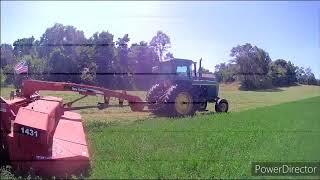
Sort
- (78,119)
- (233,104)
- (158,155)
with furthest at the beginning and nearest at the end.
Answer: (233,104) → (78,119) → (158,155)

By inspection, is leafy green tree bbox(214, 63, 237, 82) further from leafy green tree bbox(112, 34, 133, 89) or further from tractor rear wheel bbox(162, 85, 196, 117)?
leafy green tree bbox(112, 34, 133, 89)

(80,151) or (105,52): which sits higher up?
(105,52)

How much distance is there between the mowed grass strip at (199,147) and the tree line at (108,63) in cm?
216

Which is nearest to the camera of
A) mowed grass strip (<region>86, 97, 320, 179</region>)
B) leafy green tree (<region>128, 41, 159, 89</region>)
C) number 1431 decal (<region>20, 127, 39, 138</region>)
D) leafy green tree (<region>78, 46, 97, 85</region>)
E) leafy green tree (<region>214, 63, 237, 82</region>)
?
number 1431 decal (<region>20, 127, 39, 138</region>)

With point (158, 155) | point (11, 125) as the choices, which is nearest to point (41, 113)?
point (11, 125)

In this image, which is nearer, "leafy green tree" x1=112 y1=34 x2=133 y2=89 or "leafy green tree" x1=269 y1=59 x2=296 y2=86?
"leafy green tree" x1=269 y1=59 x2=296 y2=86

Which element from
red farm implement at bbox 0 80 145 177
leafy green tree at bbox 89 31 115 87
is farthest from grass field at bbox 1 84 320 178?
leafy green tree at bbox 89 31 115 87

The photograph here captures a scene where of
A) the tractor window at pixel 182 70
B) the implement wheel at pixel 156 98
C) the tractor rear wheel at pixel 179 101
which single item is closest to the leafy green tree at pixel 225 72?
the tractor window at pixel 182 70

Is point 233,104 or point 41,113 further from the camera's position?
point 233,104

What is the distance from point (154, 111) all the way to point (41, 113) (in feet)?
27.4

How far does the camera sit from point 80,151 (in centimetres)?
585

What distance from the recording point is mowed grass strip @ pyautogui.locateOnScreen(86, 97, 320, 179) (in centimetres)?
578

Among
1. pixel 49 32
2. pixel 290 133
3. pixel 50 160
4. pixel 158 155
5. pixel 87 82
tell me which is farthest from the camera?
pixel 49 32

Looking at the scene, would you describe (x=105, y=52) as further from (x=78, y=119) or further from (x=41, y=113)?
(x=41, y=113)
